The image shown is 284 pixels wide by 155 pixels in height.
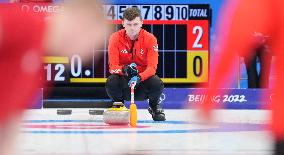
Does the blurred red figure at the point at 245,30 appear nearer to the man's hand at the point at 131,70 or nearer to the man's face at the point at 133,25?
the man's face at the point at 133,25

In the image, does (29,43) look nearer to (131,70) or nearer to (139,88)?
(131,70)

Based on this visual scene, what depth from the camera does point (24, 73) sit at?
1.08 metres

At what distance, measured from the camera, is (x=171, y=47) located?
8.35m

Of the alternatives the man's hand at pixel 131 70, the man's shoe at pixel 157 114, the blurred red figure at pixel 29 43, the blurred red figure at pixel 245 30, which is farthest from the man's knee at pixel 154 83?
the blurred red figure at pixel 29 43

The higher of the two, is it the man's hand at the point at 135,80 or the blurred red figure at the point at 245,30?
the blurred red figure at the point at 245,30

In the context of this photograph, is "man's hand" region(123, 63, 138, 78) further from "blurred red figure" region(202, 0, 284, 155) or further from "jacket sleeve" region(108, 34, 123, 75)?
"blurred red figure" region(202, 0, 284, 155)

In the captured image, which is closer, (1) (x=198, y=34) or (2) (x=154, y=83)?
(2) (x=154, y=83)

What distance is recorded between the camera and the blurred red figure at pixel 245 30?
125 centimetres

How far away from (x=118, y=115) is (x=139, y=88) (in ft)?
2.43

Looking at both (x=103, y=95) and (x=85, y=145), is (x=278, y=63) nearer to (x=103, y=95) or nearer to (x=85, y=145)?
(x=85, y=145)

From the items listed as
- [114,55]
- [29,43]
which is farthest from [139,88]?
[29,43]

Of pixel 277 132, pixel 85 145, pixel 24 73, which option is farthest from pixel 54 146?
pixel 24 73

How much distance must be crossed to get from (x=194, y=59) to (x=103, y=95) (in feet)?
3.91

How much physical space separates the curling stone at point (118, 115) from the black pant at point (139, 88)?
1.97 feet
